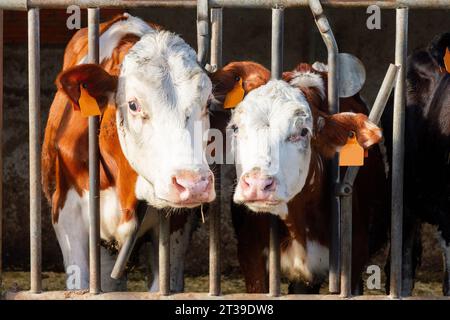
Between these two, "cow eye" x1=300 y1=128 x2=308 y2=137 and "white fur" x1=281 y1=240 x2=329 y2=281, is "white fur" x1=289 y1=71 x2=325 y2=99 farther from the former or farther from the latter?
"white fur" x1=281 y1=240 x2=329 y2=281

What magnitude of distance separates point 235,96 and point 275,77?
24cm

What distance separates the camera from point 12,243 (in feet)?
28.8

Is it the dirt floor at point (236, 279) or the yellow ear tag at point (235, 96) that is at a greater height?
the yellow ear tag at point (235, 96)

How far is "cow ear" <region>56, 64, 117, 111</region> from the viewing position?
5355mm

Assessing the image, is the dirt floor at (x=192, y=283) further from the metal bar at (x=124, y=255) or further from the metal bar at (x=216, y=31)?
the metal bar at (x=216, y=31)

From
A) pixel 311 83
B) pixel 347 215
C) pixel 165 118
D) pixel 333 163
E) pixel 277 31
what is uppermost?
pixel 277 31

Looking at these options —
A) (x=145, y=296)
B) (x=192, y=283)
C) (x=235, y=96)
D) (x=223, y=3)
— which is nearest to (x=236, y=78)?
(x=235, y=96)

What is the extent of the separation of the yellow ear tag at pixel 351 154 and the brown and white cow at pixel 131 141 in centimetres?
72

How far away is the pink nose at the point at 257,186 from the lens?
507 cm

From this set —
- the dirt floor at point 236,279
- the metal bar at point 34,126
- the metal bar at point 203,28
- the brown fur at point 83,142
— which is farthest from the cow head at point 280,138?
the dirt floor at point 236,279

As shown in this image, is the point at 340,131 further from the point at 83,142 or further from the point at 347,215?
the point at 83,142

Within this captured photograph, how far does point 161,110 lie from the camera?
5258mm

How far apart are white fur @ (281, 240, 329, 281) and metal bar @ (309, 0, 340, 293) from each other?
24 centimetres

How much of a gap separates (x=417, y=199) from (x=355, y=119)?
1647mm
